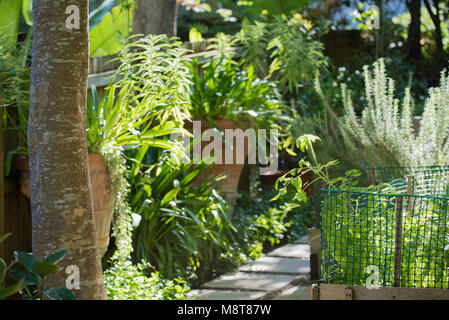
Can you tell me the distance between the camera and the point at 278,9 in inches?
281

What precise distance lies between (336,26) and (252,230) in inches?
121

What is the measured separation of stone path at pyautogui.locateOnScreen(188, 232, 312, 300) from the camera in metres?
3.54

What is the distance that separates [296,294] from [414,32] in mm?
4283

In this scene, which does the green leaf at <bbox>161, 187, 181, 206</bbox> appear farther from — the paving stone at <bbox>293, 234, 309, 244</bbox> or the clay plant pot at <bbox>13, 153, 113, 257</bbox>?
the paving stone at <bbox>293, 234, 309, 244</bbox>

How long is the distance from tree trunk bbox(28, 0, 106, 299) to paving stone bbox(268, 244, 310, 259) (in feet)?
8.72

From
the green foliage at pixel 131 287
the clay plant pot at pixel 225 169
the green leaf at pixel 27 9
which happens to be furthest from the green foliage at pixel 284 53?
the green leaf at pixel 27 9

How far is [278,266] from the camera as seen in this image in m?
4.23

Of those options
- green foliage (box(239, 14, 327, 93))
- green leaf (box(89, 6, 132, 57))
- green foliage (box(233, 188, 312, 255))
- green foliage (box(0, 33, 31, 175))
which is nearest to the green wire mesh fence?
green foliage (box(0, 33, 31, 175))

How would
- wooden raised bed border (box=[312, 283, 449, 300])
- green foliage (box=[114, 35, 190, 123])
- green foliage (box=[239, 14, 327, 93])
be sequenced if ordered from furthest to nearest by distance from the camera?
1. green foliage (box=[239, 14, 327, 93])
2. green foliage (box=[114, 35, 190, 123])
3. wooden raised bed border (box=[312, 283, 449, 300])

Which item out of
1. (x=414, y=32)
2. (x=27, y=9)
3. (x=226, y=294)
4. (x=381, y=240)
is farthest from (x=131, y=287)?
(x=414, y=32)

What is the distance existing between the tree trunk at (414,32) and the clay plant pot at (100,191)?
4687 mm

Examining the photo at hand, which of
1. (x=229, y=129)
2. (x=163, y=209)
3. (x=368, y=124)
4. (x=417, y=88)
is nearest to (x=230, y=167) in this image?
(x=229, y=129)

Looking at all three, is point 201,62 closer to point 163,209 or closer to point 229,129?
point 229,129

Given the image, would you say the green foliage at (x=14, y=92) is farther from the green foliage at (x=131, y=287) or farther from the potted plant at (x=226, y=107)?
the potted plant at (x=226, y=107)
